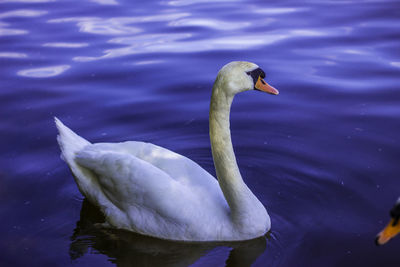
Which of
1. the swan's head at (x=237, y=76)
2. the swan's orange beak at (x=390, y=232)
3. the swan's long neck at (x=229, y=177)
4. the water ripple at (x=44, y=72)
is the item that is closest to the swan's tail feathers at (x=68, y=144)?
the swan's long neck at (x=229, y=177)

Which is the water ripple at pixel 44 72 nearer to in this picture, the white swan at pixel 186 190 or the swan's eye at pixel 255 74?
the white swan at pixel 186 190

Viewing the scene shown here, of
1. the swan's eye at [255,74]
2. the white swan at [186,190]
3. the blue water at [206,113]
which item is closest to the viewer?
the swan's eye at [255,74]

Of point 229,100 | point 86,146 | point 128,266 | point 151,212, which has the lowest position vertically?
point 128,266

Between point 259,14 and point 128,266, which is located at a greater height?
point 259,14

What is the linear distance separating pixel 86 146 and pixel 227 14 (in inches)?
273

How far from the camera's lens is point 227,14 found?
11.6m

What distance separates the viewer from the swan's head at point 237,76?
443 cm

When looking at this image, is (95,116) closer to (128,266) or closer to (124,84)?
(124,84)

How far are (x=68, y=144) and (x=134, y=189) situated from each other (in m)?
0.95

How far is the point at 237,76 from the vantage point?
14.6 ft

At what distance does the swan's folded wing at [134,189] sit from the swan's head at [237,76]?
3.25 ft

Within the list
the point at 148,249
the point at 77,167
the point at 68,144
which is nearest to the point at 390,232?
the point at 148,249

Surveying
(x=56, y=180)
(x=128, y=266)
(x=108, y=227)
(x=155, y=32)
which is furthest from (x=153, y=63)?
(x=128, y=266)

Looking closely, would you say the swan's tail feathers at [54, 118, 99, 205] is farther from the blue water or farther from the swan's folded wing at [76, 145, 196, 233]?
the blue water
